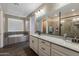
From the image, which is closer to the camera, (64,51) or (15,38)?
(64,51)

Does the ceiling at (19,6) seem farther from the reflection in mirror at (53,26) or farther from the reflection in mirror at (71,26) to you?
the reflection in mirror at (71,26)

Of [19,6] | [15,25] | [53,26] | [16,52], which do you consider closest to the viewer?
[53,26]

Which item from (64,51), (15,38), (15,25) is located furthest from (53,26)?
(15,25)

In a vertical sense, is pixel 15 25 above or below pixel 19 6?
below

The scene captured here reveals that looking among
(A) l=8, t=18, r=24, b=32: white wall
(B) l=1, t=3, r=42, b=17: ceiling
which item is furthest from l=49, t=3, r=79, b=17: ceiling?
(A) l=8, t=18, r=24, b=32: white wall

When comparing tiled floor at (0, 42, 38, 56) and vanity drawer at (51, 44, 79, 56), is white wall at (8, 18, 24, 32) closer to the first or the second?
tiled floor at (0, 42, 38, 56)

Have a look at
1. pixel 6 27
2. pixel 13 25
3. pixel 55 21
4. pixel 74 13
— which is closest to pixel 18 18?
pixel 13 25

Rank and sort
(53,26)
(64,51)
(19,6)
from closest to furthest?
(64,51)
(53,26)
(19,6)

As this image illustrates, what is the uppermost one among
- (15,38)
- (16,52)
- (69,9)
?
(69,9)

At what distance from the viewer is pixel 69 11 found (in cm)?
180

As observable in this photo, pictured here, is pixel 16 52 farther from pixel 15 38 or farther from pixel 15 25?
pixel 15 25

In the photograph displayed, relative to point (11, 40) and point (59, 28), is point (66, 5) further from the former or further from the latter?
point (11, 40)

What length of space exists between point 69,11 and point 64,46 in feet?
3.05

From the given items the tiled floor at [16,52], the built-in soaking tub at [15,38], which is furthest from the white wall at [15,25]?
the tiled floor at [16,52]
